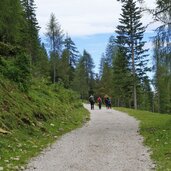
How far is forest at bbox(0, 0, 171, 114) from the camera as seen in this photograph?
18.5 m

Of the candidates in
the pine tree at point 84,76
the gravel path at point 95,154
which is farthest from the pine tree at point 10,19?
the pine tree at point 84,76

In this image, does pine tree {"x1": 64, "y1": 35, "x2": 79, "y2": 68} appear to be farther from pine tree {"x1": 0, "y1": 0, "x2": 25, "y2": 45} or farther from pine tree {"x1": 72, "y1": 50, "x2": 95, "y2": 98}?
pine tree {"x1": 0, "y1": 0, "x2": 25, "y2": 45}

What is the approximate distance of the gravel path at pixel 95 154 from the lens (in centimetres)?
952

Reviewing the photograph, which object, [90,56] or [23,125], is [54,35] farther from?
[23,125]

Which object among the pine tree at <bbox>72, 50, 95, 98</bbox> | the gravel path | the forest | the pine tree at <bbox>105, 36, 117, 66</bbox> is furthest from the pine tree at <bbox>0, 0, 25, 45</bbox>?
the pine tree at <bbox>72, 50, 95, 98</bbox>

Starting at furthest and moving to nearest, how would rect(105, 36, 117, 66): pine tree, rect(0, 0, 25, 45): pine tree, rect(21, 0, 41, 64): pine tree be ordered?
rect(105, 36, 117, 66): pine tree, rect(21, 0, 41, 64): pine tree, rect(0, 0, 25, 45): pine tree

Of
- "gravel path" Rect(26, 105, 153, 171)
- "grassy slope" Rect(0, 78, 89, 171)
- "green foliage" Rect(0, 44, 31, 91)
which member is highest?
"green foliage" Rect(0, 44, 31, 91)

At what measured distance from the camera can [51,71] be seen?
76.8 metres

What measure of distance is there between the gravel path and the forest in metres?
6.01

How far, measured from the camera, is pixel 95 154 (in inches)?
444

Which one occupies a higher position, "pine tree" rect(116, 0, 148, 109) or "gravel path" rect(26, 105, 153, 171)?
"pine tree" rect(116, 0, 148, 109)

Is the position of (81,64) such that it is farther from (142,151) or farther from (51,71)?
(142,151)

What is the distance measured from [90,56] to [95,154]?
96512 millimetres

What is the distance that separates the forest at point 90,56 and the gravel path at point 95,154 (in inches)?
237
